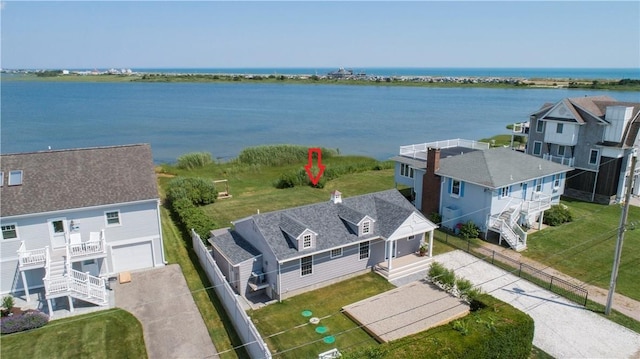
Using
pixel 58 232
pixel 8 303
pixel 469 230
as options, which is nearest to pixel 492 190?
pixel 469 230

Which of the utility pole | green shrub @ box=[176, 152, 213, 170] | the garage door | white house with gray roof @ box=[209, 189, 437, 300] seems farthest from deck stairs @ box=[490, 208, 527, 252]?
green shrub @ box=[176, 152, 213, 170]

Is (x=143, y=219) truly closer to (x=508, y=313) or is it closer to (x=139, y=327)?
(x=139, y=327)

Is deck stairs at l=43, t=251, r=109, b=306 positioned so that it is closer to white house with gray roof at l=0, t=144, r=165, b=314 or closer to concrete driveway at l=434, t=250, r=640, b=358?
white house with gray roof at l=0, t=144, r=165, b=314

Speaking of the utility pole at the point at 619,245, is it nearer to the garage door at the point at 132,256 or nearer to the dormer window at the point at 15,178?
the garage door at the point at 132,256

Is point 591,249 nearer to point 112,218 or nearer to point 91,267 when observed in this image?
point 112,218

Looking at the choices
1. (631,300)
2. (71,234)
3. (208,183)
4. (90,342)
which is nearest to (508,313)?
(631,300)

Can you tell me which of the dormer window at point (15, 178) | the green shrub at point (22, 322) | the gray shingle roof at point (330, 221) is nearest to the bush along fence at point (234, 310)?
the gray shingle roof at point (330, 221)
